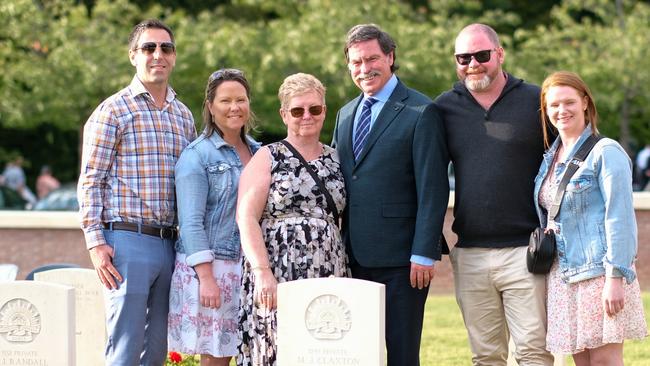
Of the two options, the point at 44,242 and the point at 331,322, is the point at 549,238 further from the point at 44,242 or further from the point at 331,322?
the point at 44,242

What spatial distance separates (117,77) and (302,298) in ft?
62.4

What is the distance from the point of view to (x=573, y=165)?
6.15m

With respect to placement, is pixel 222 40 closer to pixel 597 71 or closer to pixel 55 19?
pixel 55 19

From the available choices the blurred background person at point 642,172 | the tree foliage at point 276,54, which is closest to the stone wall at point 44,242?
the tree foliage at point 276,54

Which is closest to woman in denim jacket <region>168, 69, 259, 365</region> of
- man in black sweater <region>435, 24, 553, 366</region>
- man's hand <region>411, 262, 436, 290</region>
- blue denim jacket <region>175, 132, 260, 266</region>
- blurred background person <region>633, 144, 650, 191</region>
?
blue denim jacket <region>175, 132, 260, 266</region>

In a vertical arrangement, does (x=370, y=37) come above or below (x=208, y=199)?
above

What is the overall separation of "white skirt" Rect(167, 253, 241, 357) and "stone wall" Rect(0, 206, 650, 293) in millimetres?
7821

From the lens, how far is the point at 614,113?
88.5 feet

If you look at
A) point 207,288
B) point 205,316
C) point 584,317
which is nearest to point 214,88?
point 207,288

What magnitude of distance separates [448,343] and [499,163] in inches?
161

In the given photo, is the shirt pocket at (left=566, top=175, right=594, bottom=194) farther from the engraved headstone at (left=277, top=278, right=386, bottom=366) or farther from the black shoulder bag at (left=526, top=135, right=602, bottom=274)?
the engraved headstone at (left=277, top=278, right=386, bottom=366)

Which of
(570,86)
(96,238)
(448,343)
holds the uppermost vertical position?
→ (570,86)

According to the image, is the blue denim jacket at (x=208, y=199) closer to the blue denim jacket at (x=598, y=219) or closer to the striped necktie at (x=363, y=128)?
the striped necktie at (x=363, y=128)

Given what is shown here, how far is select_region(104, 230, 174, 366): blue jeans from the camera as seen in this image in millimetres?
6547
